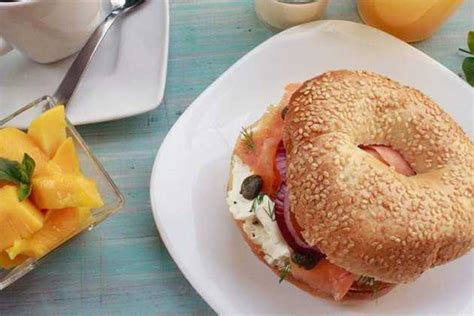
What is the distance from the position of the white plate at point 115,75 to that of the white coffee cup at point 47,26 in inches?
1.9

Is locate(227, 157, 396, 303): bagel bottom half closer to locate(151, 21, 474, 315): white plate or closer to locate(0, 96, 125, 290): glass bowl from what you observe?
locate(151, 21, 474, 315): white plate

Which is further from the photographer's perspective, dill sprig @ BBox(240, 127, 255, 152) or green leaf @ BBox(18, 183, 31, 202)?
dill sprig @ BBox(240, 127, 255, 152)

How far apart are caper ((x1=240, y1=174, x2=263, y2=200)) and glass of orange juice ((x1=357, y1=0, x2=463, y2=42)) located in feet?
1.81

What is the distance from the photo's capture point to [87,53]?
1.72 meters

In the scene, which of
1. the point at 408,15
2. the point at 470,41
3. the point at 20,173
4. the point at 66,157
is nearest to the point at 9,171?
the point at 20,173

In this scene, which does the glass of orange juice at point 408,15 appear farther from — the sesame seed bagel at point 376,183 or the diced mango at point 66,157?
the diced mango at point 66,157

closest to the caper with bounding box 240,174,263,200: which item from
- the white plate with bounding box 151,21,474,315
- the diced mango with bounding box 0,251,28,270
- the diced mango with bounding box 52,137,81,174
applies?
the white plate with bounding box 151,21,474,315

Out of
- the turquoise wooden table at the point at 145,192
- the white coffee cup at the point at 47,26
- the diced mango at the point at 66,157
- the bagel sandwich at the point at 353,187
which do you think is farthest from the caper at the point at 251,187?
the white coffee cup at the point at 47,26

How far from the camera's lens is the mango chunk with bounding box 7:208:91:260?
1.40 m

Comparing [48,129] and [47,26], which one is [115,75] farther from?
[48,129]

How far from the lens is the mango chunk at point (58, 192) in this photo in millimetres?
1390

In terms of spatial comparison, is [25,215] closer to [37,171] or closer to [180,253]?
[37,171]

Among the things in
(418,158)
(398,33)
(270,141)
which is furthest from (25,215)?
(398,33)

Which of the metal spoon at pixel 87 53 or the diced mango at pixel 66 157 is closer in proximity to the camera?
the diced mango at pixel 66 157
